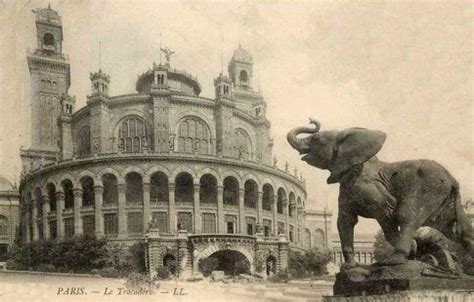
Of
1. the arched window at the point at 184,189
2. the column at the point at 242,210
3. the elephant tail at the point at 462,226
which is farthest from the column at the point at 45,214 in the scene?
the elephant tail at the point at 462,226

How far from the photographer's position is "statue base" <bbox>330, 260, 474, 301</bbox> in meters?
6.15

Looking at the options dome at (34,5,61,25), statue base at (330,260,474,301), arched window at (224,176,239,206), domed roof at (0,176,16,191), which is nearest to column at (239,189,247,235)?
arched window at (224,176,239,206)

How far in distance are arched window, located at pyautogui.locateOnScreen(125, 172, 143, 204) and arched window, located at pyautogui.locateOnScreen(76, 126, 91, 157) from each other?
7.79 m

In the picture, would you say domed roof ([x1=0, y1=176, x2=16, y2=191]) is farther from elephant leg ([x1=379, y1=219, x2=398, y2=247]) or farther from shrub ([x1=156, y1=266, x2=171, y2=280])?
elephant leg ([x1=379, y1=219, x2=398, y2=247])

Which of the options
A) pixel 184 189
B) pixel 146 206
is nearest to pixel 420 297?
pixel 146 206

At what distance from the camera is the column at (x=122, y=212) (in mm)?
40812

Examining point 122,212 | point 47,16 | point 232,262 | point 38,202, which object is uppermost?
point 47,16

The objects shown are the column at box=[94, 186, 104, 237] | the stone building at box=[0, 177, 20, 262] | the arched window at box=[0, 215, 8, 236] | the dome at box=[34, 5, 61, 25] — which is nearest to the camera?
the column at box=[94, 186, 104, 237]

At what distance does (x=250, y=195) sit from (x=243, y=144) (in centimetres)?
753

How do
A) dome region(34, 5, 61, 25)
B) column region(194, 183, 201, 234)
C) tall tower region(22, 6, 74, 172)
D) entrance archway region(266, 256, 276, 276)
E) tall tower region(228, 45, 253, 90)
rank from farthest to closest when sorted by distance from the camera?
tall tower region(228, 45, 253, 90)
tall tower region(22, 6, 74, 172)
dome region(34, 5, 61, 25)
column region(194, 183, 201, 234)
entrance archway region(266, 256, 276, 276)

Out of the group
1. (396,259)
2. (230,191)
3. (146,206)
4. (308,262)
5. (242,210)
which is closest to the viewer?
(396,259)

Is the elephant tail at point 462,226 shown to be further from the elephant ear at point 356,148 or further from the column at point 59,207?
the column at point 59,207

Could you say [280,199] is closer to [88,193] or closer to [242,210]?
[242,210]

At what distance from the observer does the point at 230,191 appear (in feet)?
150
